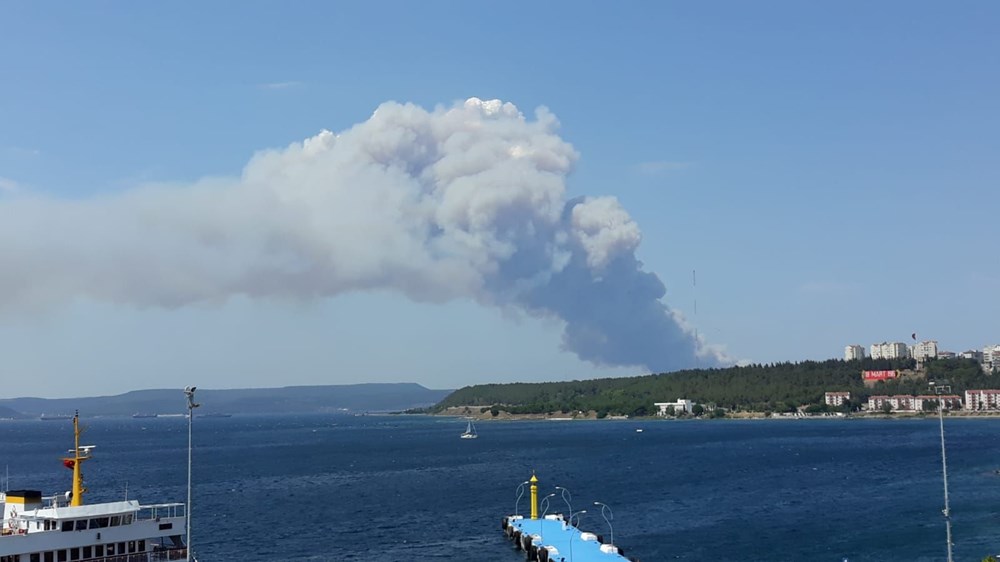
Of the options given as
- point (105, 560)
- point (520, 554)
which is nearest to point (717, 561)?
point (520, 554)

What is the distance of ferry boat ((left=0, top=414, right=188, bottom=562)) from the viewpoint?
46500 mm

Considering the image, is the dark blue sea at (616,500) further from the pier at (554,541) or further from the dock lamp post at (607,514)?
the pier at (554,541)

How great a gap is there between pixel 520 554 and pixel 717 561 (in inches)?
571

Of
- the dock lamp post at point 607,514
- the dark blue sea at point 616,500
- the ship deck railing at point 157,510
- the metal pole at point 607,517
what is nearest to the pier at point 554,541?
the dark blue sea at point 616,500

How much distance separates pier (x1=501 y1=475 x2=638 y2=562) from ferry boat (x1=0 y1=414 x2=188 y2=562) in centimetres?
2761

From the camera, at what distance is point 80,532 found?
156 ft

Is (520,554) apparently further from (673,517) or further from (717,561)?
(673,517)

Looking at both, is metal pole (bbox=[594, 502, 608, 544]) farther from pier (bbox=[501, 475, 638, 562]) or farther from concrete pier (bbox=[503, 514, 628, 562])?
concrete pier (bbox=[503, 514, 628, 562])

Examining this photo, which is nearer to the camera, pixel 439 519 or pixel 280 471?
pixel 439 519

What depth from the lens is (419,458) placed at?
185m

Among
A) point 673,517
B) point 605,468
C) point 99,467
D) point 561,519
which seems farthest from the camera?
point 99,467

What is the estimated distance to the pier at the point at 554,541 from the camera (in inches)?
2704

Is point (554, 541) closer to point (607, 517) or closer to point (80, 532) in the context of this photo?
point (607, 517)

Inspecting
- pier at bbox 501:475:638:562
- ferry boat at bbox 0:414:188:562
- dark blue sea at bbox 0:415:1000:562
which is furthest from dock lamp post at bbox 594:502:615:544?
ferry boat at bbox 0:414:188:562
